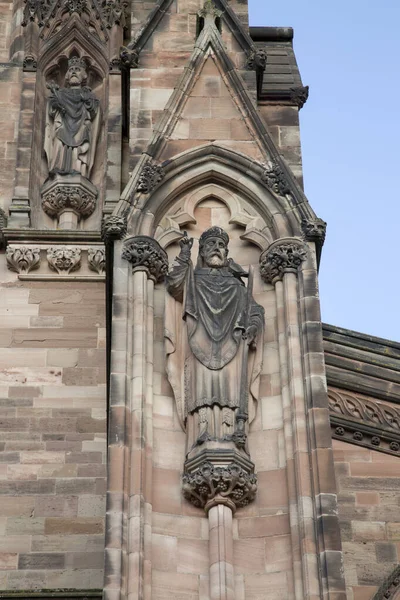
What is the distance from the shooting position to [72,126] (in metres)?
19.8

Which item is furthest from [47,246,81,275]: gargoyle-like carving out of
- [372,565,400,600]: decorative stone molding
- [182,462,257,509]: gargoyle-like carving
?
[182,462,257,509]: gargoyle-like carving

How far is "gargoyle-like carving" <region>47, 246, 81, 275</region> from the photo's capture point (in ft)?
61.0

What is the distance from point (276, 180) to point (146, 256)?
1393mm

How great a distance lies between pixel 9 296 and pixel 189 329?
433 cm

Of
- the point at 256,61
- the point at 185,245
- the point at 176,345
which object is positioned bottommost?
the point at 176,345

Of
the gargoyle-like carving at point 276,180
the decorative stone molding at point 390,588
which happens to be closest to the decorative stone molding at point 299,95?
the gargoyle-like carving at point 276,180

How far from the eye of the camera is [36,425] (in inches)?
675

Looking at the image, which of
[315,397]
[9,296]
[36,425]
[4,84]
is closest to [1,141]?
[4,84]

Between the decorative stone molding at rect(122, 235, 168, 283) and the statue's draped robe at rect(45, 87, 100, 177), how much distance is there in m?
4.59

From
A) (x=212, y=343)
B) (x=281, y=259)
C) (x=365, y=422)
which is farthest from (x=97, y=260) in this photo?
(x=212, y=343)

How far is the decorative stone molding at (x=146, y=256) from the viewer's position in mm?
14922

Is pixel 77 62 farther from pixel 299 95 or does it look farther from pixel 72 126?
pixel 299 95

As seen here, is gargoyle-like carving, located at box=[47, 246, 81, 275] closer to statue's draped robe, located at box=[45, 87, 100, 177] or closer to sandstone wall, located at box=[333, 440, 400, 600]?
statue's draped robe, located at box=[45, 87, 100, 177]

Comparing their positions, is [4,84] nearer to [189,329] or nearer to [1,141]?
[1,141]
